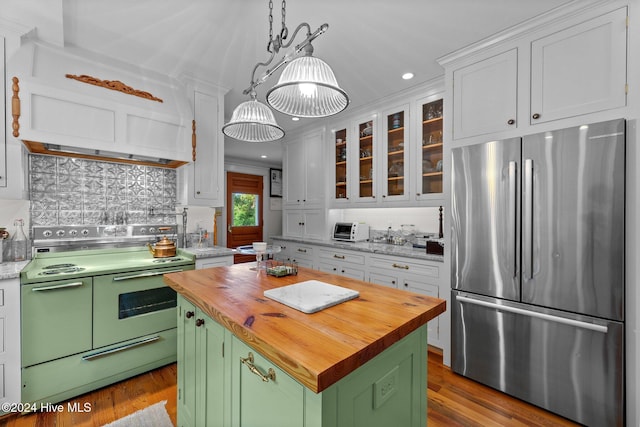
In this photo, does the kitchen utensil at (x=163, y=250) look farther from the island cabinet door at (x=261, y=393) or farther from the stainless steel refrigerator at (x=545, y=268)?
the stainless steel refrigerator at (x=545, y=268)

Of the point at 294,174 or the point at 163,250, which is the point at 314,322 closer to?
the point at 163,250

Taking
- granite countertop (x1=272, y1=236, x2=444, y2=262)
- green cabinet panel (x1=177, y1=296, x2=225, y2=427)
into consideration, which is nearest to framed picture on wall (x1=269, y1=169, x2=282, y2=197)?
granite countertop (x1=272, y1=236, x2=444, y2=262)

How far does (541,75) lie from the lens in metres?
1.94

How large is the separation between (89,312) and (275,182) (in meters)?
5.11

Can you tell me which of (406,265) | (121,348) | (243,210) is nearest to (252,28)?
(406,265)

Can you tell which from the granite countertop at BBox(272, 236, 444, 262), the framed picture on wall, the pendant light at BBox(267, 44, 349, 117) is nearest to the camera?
the pendant light at BBox(267, 44, 349, 117)

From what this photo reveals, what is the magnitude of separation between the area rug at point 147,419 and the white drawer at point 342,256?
2105 millimetres

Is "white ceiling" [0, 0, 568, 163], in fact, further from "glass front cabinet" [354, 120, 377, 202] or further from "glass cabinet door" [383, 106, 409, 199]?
"glass front cabinet" [354, 120, 377, 202]

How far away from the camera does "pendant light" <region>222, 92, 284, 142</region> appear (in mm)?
1601

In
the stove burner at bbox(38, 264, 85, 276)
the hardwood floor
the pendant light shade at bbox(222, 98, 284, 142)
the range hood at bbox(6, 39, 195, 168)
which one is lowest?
the hardwood floor

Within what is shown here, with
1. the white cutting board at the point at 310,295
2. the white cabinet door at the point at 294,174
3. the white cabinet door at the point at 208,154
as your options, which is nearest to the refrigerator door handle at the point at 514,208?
the white cutting board at the point at 310,295

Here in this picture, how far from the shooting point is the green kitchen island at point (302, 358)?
791 mm

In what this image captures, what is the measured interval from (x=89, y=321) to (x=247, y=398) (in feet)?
5.53

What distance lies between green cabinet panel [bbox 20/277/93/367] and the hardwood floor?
36cm
